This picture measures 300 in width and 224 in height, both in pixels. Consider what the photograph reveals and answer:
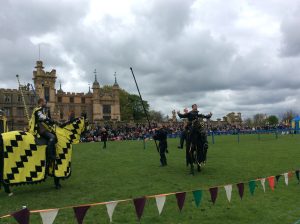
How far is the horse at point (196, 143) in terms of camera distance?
13.0 meters

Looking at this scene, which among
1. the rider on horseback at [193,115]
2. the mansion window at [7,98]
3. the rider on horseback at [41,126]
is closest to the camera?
the rider on horseback at [41,126]

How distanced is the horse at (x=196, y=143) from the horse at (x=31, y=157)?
14.5ft

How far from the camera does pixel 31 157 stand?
9.96 m

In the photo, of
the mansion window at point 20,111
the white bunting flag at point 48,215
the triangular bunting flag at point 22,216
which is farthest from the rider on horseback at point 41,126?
the mansion window at point 20,111

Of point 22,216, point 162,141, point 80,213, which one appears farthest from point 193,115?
point 22,216

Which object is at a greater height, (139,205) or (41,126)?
(41,126)

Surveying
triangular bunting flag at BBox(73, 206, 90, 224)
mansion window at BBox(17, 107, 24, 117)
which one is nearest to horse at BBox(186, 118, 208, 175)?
triangular bunting flag at BBox(73, 206, 90, 224)

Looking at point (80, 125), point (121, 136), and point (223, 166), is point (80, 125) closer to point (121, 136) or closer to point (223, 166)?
point (223, 166)

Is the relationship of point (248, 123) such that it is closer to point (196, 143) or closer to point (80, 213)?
point (196, 143)

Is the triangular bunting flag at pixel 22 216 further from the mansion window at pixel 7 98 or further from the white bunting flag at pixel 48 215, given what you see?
the mansion window at pixel 7 98

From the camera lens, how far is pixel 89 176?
12.9 metres

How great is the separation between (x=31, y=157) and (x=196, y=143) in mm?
6100

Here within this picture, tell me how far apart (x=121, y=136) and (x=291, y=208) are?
143 feet

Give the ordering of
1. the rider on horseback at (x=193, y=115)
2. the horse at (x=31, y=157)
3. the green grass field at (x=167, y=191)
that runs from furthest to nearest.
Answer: the rider on horseback at (x=193, y=115) < the horse at (x=31, y=157) < the green grass field at (x=167, y=191)
